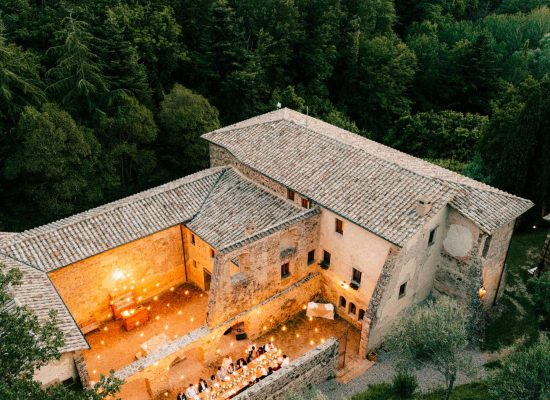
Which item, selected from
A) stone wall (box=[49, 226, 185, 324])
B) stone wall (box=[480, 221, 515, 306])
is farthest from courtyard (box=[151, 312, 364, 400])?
stone wall (box=[480, 221, 515, 306])

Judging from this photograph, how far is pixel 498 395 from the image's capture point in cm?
1730

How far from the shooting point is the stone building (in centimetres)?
2384

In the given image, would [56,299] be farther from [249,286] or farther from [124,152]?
[124,152]

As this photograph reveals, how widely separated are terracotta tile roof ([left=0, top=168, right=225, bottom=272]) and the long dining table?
28.0 ft

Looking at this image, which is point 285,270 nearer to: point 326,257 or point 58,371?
point 326,257

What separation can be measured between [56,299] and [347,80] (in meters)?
37.6

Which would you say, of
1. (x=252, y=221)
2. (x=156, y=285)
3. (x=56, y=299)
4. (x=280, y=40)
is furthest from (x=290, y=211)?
(x=280, y=40)

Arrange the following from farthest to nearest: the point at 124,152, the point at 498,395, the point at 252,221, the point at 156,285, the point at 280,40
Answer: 1. the point at 280,40
2. the point at 124,152
3. the point at 156,285
4. the point at 252,221
5. the point at 498,395

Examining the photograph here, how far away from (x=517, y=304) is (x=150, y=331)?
20753mm

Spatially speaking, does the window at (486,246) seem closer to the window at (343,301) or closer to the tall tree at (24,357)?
the window at (343,301)

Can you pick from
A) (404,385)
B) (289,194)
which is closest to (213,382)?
(404,385)

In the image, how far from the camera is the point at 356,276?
86.9ft

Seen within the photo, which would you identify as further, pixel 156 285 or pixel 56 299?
pixel 156 285

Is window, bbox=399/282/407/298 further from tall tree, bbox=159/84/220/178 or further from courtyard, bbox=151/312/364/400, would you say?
tall tree, bbox=159/84/220/178
